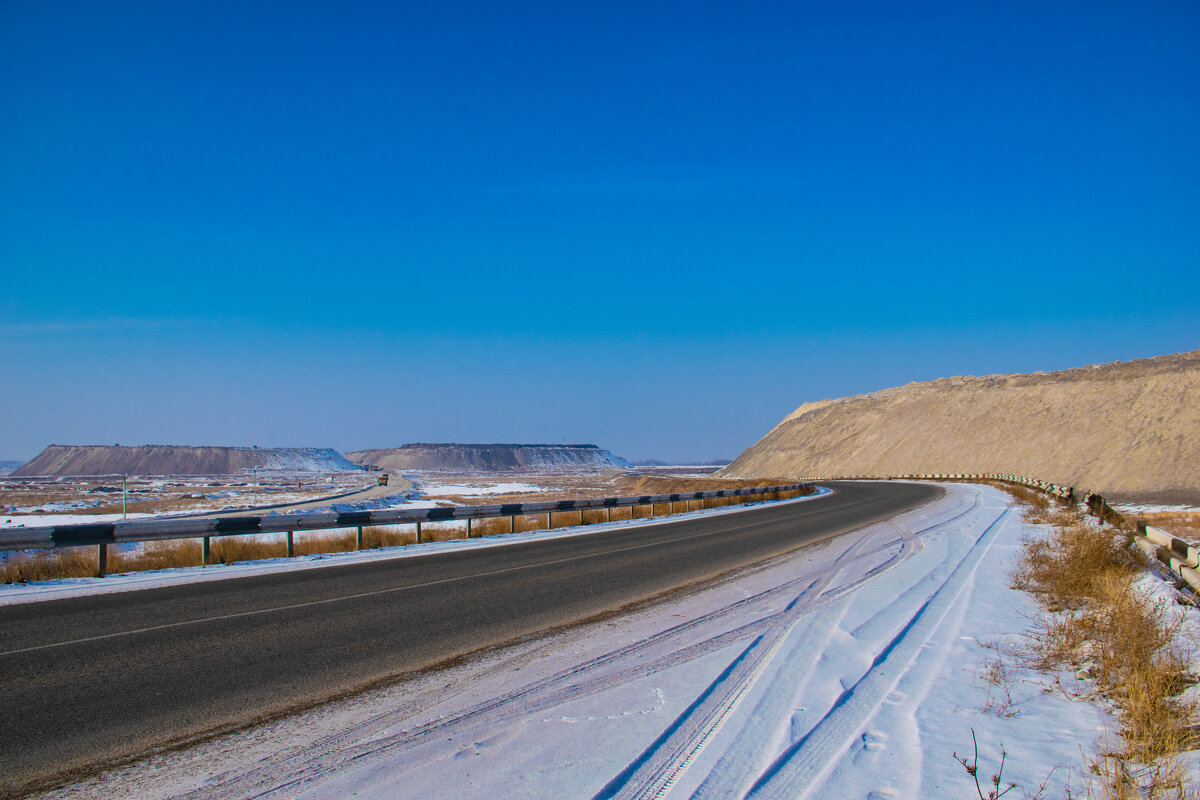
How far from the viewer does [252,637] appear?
7.38m

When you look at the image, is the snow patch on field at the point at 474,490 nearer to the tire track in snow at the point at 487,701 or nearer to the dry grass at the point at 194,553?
the dry grass at the point at 194,553

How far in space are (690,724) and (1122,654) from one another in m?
3.58

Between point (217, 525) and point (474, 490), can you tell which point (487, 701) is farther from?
point (474, 490)

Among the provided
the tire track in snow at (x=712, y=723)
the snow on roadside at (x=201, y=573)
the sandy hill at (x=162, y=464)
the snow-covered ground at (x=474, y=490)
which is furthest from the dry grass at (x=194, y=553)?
the sandy hill at (x=162, y=464)

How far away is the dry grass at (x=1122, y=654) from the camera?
13.0 feet

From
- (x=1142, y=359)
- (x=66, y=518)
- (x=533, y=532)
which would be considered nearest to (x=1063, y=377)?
(x=1142, y=359)

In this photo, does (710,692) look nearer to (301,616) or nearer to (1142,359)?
(301,616)

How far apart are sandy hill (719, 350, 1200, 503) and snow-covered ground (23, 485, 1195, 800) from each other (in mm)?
49402

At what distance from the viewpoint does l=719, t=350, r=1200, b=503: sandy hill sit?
187 ft

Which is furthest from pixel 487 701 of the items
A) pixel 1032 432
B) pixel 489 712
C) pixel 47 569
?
pixel 1032 432

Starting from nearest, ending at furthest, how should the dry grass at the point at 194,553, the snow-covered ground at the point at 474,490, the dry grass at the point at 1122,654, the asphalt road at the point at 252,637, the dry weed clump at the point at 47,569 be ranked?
the dry grass at the point at 1122,654 → the asphalt road at the point at 252,637 → the dry weed clump at the point at 47,569 → the dry grass at the point at 194,553 → the snow-covered ground at the point at 474,490

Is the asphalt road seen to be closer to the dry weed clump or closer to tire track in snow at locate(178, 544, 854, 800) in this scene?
tire track in snow at locate(178, 544, 854, 800)

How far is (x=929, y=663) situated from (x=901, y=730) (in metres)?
1.89

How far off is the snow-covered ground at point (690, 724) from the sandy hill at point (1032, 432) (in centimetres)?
4940
